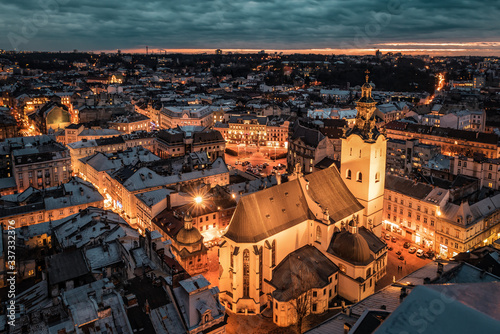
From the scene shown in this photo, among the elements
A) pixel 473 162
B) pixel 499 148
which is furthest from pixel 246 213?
pixel 499 148

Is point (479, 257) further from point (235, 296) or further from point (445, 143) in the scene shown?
point (445, 143)

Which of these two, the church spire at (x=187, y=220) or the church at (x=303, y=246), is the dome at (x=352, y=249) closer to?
the church at (x=303, y=246)

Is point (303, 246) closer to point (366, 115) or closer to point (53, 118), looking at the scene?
point (366, 115)

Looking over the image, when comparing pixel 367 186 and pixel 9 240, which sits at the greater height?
pixel 367 186

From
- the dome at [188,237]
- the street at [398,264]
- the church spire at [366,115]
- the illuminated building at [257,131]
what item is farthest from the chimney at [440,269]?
the illuminated building at [257,131]

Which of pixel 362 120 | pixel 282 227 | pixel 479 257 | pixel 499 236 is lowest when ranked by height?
pixel 499 236

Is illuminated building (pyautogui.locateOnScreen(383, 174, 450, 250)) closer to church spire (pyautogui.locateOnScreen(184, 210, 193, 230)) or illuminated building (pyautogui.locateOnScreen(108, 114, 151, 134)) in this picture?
church spire (pyautogui.locateOnScreen(184, 210, 193, 230))

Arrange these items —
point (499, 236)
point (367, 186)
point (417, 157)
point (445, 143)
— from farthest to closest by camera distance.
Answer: point (445, 143) → point (417, 157) → point (499, 236) → point (367, 186)

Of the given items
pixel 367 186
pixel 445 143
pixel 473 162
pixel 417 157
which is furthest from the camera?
pixel 445 143
